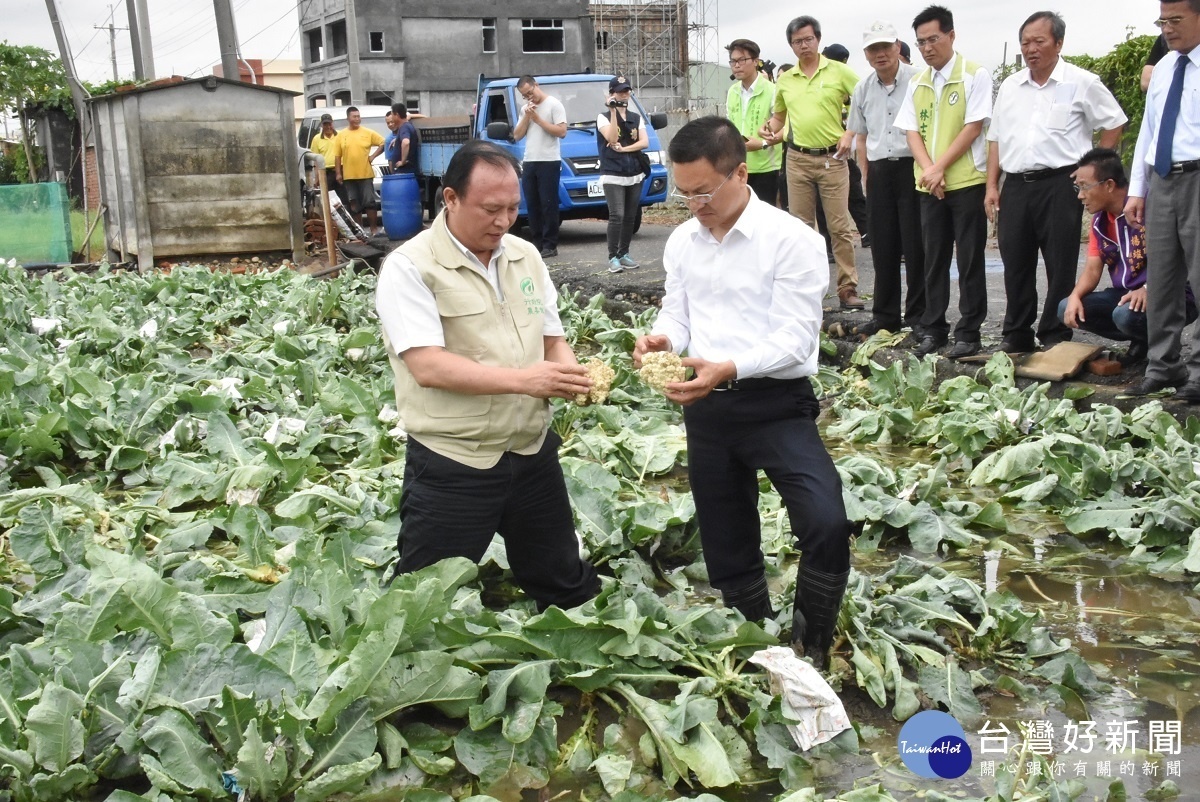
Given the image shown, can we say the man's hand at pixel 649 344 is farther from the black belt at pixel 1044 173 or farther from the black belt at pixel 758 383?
the black belt at pixel 1044 173

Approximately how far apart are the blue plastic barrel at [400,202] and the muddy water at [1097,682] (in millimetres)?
12320

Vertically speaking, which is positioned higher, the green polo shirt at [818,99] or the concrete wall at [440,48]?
the concrete wall at [440,48]

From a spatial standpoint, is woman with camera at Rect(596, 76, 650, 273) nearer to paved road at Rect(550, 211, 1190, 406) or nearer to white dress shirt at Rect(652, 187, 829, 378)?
paved road at Rect(550, 211, 1190, 406)

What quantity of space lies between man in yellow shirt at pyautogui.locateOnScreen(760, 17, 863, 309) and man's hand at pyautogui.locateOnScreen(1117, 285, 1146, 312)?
8.80 ft

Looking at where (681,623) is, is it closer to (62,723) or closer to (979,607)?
(979,607)

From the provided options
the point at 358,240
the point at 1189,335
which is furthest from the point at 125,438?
the point at 358,240

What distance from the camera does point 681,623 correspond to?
3.83 metres

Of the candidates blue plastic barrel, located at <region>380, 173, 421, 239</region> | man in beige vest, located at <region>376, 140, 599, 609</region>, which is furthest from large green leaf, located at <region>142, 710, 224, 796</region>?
blue plastic barrel, located at <region>380, 173, 421, 239</region>

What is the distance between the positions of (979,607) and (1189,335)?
15.8ft

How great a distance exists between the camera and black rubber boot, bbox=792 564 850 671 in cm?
371

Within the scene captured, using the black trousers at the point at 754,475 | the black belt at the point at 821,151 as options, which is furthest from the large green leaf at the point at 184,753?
the black belt at the point at 821,151

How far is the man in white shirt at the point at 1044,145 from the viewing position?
7.16m

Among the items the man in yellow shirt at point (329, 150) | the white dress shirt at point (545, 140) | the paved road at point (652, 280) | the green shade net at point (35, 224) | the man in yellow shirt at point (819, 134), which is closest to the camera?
the paved road at point (652, 280)

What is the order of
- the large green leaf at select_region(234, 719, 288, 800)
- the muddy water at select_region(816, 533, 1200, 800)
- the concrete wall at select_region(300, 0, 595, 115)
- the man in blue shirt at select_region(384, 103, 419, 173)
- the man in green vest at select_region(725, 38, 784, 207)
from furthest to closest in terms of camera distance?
the concrete wall at select_region(300, 0, 595, 115), the man in blue shirt at select_region(384, 103, 419, 173), the man in green vest at select_region(725, 38, 784, 207), the muddy water at select_region(816, 533, 1200, 800), the large green leaf at select_region(234, 719, 288, 800)
